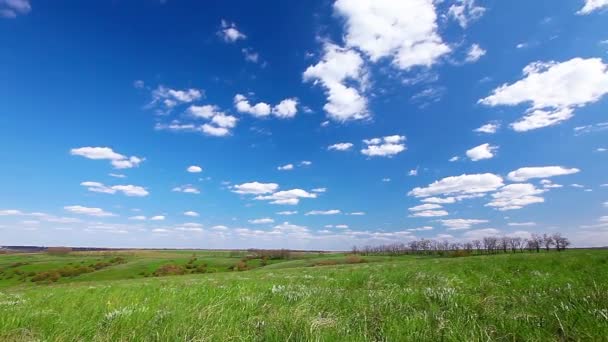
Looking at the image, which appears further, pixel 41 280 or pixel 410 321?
pixel 41 280

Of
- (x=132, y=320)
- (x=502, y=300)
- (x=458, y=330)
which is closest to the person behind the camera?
(x=458, y=330)

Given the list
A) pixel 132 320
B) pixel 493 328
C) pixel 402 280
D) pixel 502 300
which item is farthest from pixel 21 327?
pixel 402 280

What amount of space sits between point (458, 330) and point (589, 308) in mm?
2259

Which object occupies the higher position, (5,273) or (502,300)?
(502,300)

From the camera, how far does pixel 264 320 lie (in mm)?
5336

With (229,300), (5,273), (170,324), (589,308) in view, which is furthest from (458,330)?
(5,273)

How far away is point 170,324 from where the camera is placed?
5.02m

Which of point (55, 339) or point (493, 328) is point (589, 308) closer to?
point (493, 328)

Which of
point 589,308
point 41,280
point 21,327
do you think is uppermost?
point 589,308

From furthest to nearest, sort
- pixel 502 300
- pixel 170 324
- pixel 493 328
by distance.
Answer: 1. pixel 502 300
2. pixel 170 324
3. pixel 493 328

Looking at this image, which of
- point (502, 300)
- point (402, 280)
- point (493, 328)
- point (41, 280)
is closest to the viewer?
point (493, 328)

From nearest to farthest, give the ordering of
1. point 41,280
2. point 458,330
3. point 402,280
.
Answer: point 458,330, point 402,280, point 41,280

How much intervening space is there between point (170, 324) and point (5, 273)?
816 feet

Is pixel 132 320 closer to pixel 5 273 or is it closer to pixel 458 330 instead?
pixel 458 330
